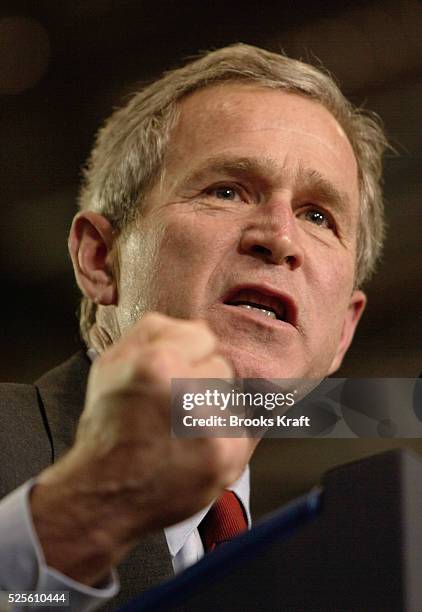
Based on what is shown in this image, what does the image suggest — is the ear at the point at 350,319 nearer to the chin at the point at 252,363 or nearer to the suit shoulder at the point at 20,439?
the chin at the point at 252,363

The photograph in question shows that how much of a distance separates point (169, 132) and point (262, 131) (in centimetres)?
16

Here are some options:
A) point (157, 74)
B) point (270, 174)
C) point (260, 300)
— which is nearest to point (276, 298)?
point (260, 300)

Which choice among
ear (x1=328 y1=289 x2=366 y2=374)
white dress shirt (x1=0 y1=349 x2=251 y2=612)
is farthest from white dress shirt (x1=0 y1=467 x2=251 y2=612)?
ear (x1=328 y1=289 x2=366 y2=374)

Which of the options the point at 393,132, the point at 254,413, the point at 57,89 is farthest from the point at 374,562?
the point at 57,89

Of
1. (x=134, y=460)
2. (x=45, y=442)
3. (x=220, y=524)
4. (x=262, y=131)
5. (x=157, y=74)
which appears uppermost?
(x=157, y=74)

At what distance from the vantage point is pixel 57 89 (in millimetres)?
1733

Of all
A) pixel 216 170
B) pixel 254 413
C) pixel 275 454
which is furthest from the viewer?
pixel 275 454

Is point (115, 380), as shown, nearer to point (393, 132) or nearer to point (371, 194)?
point (371, 194)

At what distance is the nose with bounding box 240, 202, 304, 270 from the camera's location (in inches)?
40.4

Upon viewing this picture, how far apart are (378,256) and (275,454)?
0.44 meters

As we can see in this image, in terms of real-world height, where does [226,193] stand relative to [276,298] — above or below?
above

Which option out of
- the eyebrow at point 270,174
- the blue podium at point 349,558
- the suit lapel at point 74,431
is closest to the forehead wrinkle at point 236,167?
the eyebrow at point 270,174

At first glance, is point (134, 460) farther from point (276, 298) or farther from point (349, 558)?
point (276, 298)

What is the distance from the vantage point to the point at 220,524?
1088 millimetres
